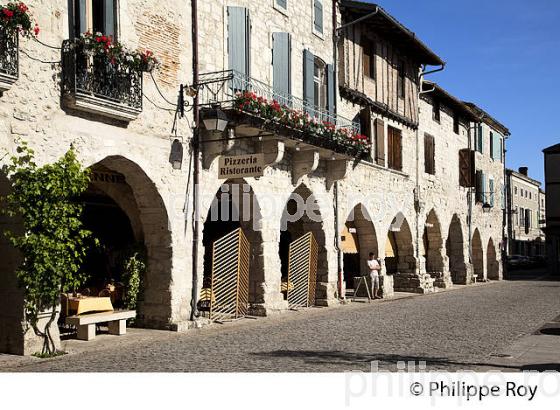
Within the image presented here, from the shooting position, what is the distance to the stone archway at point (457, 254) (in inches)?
1140

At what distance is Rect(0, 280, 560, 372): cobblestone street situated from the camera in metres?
8.20

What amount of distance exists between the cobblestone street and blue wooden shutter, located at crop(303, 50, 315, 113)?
5065 mm

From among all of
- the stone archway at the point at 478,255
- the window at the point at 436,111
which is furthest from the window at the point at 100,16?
the stone archway at the point at 478,255

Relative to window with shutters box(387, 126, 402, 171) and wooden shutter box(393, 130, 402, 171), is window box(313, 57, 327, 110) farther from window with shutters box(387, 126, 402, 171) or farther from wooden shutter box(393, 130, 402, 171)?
wooden shutter box(393, 130, 402, 171)

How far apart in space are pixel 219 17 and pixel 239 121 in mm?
2281

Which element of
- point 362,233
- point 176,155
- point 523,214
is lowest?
point 362,233

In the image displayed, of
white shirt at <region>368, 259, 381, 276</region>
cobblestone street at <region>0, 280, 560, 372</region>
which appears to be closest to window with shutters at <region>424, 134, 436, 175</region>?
white shirt at <region>368, 259, 381, 276</region>

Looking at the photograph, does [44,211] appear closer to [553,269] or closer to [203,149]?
[203,149]

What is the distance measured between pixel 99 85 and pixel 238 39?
4326 millimetres

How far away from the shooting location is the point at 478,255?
3178 cm

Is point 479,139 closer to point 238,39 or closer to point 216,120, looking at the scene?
point 238,39

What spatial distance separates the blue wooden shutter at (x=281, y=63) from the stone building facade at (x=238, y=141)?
0.05 meters

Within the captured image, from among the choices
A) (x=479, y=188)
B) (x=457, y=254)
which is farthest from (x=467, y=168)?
(x=457, y=254)
